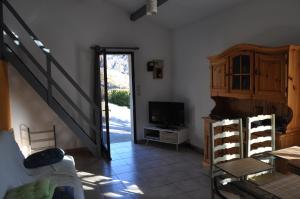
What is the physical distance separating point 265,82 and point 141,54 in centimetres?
296

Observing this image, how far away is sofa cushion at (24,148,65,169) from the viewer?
9.32 feet

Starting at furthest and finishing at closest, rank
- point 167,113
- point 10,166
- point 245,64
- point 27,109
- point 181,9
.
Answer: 1. point 167,113
2. point 27,109
3. point 181,9
4. point 245,64
5. point 10,166

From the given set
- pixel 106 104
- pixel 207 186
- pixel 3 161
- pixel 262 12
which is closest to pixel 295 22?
pixel 262 12

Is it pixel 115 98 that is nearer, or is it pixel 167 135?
pixel 167 135

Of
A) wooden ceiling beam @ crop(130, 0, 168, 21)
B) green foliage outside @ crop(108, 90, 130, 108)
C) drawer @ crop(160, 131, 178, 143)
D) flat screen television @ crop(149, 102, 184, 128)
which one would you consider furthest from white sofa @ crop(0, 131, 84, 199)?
green foliage outside @ crop(108, 90, 130, 108)

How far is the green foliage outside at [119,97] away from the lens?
29.6ft

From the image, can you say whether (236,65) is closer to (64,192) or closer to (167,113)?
(167,113)

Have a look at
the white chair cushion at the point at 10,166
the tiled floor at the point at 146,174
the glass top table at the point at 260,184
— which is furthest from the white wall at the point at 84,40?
the glass top table at the point at 260,184

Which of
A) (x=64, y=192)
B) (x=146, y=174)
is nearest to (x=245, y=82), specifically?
(x=146, y=174)

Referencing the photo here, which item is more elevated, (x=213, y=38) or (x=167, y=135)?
(x=213, y=38)

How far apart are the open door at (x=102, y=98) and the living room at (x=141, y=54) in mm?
211

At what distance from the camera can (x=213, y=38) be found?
4410 millimetres

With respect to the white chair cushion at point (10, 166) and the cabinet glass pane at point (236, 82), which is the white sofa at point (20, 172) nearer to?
the white chair cushion at point (10, 166)

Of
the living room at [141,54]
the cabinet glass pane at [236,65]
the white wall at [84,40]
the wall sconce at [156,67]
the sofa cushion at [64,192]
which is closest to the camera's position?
the sofa cushion at [64,192]
